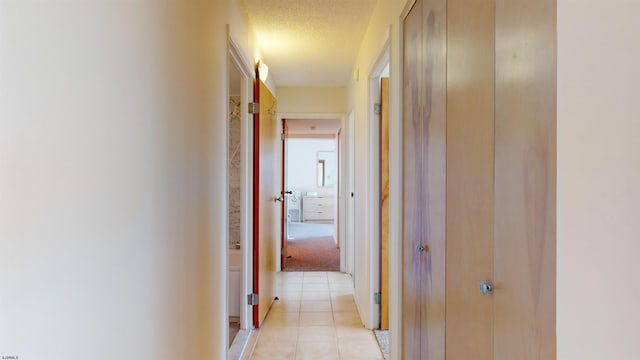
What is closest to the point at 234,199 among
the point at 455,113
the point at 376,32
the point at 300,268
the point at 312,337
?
the point at 300,268

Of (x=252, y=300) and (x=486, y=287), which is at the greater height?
(x=486, y=287)

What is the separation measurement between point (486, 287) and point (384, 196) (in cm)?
193

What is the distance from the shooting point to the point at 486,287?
0.95 meters

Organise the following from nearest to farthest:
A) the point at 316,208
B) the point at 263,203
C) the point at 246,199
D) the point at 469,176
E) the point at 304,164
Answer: the point at 469,176 → the point at 246,199 → the point at 263,203 → the point at 316,208 → the point at 304,164

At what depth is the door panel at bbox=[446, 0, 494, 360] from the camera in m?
0.96

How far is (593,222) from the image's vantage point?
0.59 meters

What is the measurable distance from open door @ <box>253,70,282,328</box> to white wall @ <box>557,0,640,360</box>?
2.41 m

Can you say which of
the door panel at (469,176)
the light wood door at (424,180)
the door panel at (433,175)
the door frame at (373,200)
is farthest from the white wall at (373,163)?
the door panel at (469,176)

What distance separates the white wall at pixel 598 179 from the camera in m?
0.52

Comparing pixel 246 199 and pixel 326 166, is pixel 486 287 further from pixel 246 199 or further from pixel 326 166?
pixel 326 166

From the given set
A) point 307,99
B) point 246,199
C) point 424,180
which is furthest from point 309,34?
point 424,180

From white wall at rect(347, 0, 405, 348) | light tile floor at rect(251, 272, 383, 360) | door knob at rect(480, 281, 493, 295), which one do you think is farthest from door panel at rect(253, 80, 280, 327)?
door knob at rect(480, 281, 493, 295)

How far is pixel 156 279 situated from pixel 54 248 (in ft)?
1.58

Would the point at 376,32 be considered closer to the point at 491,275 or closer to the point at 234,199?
the point at 491,275
